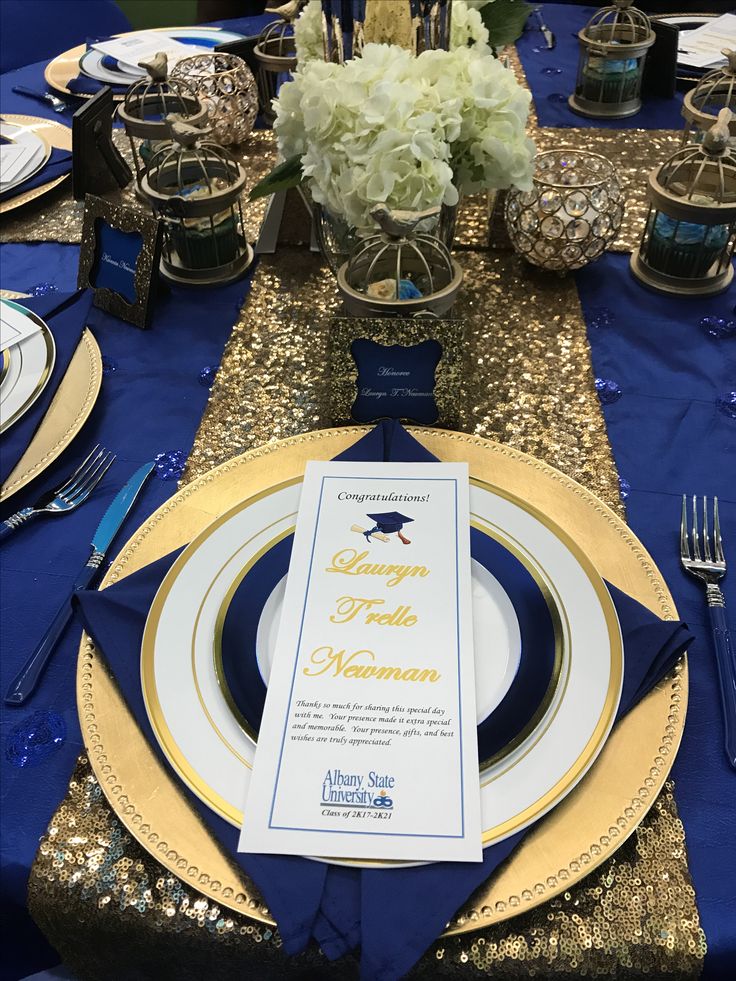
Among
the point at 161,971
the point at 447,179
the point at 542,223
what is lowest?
the point at 161,971

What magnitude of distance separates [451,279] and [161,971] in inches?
26.4

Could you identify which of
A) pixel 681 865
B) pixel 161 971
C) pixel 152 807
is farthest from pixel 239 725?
pixel 681 865

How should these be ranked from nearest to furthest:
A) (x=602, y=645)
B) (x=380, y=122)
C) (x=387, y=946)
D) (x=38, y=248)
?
(x=387, y=946), (x=602, y=645), (x=380, y=122), (x=38, y=248)

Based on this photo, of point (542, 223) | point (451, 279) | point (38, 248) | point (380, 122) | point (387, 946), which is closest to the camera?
point (387, 946)

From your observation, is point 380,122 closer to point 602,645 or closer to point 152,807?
point 602,645

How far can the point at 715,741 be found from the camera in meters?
0.54

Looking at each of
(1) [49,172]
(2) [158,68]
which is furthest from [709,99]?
(1) [49,172]

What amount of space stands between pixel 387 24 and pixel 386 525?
60 cm

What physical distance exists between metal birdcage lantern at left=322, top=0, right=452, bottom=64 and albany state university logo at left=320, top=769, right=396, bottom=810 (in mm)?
774

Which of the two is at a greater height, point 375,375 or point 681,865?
point 375,375

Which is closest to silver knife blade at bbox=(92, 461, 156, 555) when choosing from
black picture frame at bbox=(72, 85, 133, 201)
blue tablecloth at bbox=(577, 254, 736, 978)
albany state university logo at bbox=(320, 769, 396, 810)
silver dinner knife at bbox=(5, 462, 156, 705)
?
silver dinner knife at bbox=(5, 462, 156, 705)

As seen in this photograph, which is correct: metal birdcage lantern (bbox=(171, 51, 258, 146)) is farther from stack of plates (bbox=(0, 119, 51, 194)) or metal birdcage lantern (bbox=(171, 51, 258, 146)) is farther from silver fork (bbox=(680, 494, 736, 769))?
silver fork (bbox=(680, 494, 736, 769))

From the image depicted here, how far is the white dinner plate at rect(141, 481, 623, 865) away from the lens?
0.46m

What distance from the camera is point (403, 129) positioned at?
26.0 inches
